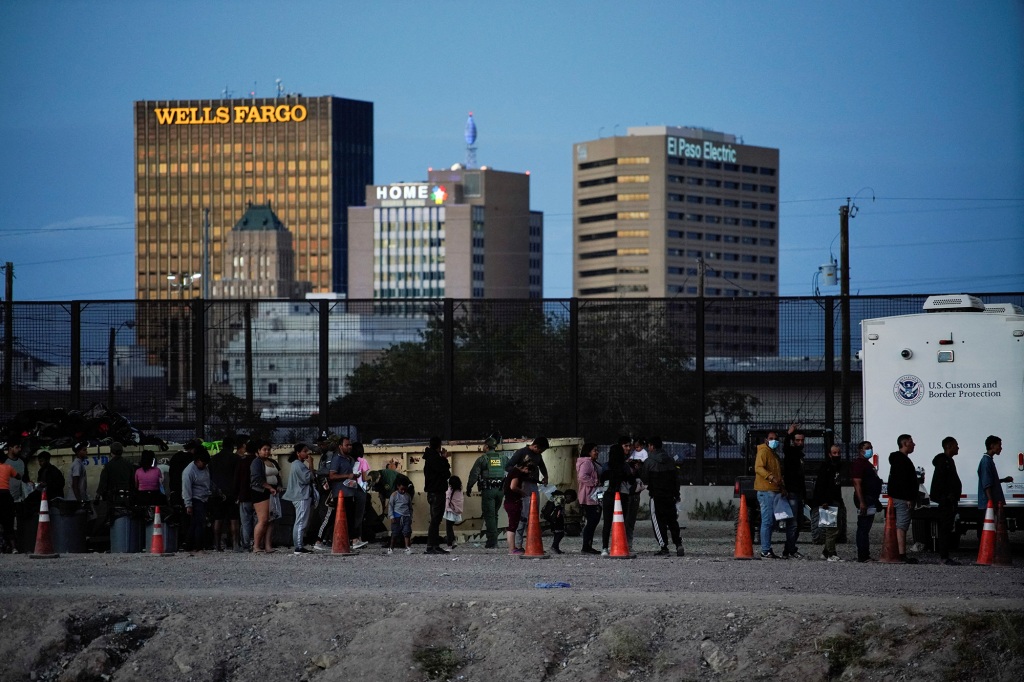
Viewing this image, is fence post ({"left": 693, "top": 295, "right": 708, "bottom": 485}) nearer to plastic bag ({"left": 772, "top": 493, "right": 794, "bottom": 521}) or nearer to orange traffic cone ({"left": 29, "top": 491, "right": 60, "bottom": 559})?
plastic bag ({"left": 772, "top": 493, "right": 794, "bottom": 521})

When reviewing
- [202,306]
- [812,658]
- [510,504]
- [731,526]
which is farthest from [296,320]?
[812,658]

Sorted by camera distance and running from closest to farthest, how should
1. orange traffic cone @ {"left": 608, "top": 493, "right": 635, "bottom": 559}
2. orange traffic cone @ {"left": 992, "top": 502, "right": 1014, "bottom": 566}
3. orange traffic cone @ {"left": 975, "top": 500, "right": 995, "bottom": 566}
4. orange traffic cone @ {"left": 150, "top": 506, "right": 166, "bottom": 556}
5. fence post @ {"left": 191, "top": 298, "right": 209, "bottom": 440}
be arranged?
orange traffic cone @ {"left": 975, "top": 500, "right": 995, "bottom": 566} → orange traffic cone @ {"left": 992, "top": 502, "right": 1014, "bottom": 566} → orange traffic cone @ {"left": 608, "top": 493, "right": 635, "bottom": 559} → orange traffic cone @ {"left": 150, "top": 506, "right": 166, "bottom": 556} → fence post @ {"left": 191, "top": 298, "right": 209, "bottom": 440}

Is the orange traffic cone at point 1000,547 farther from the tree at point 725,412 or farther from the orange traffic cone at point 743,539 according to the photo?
the tree at point 725,412

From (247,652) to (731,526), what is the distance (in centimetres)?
1545

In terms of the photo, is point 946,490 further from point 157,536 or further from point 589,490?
point 157,536

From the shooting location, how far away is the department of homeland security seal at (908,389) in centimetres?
2392

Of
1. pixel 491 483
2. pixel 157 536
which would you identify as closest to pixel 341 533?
pixel 491 483

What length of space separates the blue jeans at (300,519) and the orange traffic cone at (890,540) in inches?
316

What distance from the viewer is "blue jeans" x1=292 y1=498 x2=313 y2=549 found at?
74.4 ft

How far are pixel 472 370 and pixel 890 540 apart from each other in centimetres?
1469

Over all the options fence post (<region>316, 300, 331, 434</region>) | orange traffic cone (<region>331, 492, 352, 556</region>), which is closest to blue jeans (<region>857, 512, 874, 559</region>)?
orange traffic cone (<region>331, 492, 352, 556</region>)

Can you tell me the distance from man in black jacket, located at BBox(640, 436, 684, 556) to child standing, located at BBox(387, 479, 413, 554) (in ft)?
11.7

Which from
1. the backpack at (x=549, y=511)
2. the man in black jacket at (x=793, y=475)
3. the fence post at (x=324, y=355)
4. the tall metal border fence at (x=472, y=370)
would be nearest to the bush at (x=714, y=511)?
the tall metal border fence at (x=472, y=370)

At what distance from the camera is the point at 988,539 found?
20641mm
